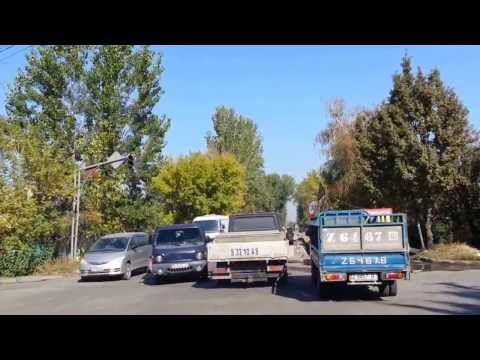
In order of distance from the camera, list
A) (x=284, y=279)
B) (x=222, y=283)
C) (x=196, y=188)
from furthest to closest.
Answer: (x=196, y=188) → (x=222, y=283) → (x=284, y=279)

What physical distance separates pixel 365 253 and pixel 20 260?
1714 centimetres

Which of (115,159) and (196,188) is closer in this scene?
(115,159)

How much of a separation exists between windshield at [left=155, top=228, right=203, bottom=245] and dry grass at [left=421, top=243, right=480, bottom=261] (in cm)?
1046

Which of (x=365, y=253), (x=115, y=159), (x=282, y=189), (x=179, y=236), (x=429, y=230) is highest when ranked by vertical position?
(x=282, y=189)

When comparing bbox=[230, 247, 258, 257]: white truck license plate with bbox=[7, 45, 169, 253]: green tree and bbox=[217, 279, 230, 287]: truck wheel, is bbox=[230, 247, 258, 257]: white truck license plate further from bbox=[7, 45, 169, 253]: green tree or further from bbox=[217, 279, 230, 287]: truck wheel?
bbox=[7, 45, 169, 253]: green tree

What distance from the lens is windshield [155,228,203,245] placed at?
18266 mm

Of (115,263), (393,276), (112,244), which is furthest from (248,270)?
(112,244)

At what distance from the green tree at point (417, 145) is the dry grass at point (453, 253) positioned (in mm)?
1939

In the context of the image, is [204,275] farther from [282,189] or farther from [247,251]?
Answer: [282,189]

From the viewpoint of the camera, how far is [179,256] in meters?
17.4

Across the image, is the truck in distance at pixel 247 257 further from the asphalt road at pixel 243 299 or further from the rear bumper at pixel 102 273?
the rear bumper at pixel 102 273

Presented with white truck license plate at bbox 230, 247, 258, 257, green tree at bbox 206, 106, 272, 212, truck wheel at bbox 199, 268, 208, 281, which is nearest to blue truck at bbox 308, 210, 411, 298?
white truck license plate at bbox 230, 247, 258, 257
